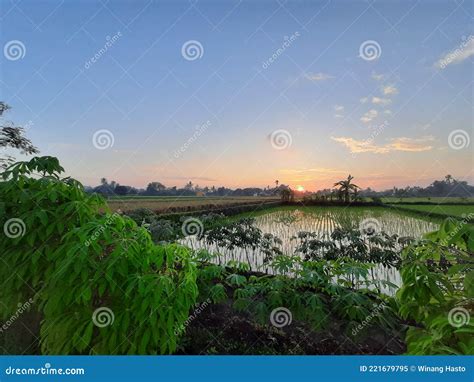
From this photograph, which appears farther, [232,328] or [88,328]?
[232,328]

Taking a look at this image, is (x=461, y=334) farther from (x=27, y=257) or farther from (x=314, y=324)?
(x=27, y=257)

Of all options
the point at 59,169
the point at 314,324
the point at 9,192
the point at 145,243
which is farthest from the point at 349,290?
the point at 9,192

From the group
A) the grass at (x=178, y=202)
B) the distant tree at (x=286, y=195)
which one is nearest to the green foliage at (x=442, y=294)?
the distant tree at (x=286, y=195)

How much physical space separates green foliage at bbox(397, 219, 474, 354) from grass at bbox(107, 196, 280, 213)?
67.6 inches

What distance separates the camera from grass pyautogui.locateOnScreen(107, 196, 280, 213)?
2871mm

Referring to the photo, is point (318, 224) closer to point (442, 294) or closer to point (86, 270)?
point (442, 294)

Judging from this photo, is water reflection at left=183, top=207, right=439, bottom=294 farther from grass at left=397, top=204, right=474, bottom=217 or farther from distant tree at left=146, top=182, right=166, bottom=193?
distant tree at left=146, top=182, right=166, bottom=193

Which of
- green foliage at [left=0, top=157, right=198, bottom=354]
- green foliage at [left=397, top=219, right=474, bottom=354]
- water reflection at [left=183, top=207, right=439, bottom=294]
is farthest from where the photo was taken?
water reflection at [left=183, top=207, right=439, bottom=294]

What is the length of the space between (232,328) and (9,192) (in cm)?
177

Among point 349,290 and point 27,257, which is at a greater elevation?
point 27,257

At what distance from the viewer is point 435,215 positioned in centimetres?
292

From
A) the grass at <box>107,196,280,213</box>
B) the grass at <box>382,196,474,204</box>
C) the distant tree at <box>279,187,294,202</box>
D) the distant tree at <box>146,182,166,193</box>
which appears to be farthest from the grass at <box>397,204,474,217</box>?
the distant tree at <box>146,182,166,193</box>

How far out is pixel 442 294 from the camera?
141cm

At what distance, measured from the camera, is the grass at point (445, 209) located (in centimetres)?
271
